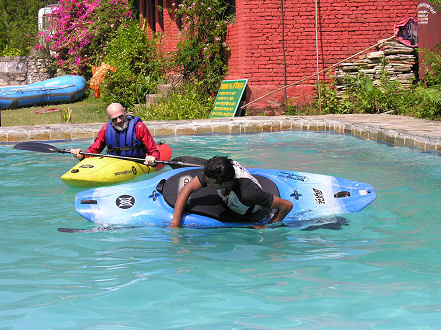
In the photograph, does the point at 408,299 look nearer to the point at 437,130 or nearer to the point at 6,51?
the point at 437,130

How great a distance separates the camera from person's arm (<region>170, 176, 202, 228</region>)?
479 centimetres

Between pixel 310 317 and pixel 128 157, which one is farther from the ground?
pixel 128 157

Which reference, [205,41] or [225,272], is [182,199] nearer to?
[225,272]

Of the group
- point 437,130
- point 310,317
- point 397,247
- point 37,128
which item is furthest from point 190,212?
point 37,128

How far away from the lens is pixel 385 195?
6289mm

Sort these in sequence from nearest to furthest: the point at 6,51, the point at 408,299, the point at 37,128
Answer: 1. the point at 408,299
2. the point at 37,128
3. the point at 6,51

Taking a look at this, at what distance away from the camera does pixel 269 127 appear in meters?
11.3

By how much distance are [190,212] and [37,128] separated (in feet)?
21.3

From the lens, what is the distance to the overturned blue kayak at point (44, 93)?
1648 centimetres

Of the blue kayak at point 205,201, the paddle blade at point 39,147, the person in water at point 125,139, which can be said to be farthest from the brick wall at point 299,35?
the blue kayak at point 205,201

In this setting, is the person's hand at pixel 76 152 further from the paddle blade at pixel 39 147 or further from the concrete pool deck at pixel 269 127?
the concrete pool deck at pixel 269 127

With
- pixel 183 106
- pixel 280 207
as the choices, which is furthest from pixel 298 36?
pixel 280 207

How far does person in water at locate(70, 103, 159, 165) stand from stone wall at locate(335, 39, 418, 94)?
6.70m

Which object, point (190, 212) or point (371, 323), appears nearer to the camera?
point (371, 323)
